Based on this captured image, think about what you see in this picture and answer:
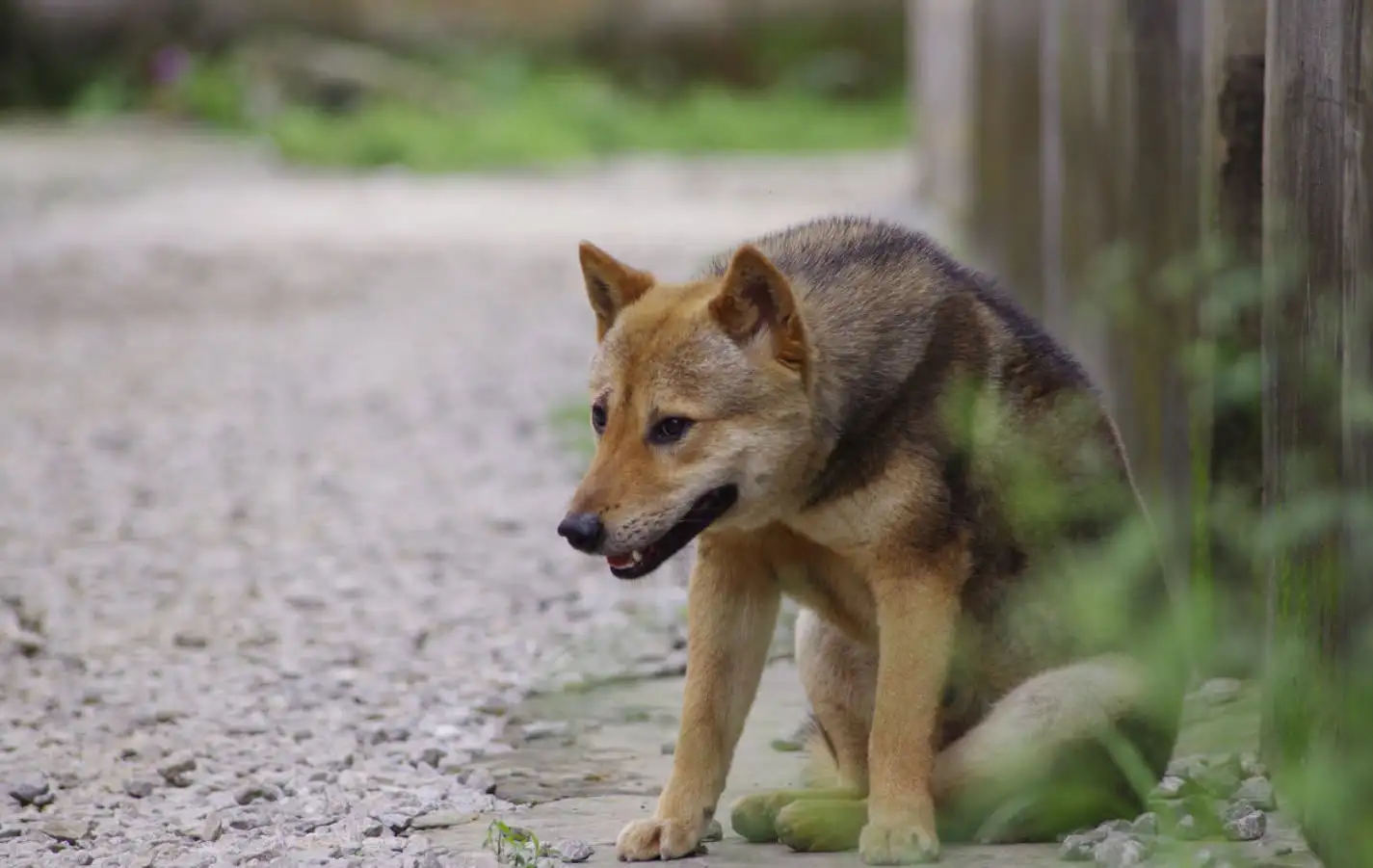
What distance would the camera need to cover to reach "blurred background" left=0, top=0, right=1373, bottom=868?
12.2 ft

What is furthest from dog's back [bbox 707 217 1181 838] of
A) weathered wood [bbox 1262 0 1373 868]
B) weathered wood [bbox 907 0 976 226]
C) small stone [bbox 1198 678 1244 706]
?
weathered wood [bbox 907 0 976 226]

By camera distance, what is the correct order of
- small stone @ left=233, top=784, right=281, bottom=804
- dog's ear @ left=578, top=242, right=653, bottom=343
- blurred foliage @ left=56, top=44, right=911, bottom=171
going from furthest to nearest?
1. blurred foliage @ left=56, top=44, right=911, bottom=171
2. small stone @ left=233, top=784, right=281, bottom=804
3. dog's ear @ left=578, top=242, right=653, bottom=343

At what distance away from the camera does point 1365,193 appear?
330cm

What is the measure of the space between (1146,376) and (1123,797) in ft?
5.77

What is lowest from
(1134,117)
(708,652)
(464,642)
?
(464,642)

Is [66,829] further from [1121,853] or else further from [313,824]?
[1121,853]

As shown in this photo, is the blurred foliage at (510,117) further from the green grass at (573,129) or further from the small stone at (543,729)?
the small stone at (543,729)

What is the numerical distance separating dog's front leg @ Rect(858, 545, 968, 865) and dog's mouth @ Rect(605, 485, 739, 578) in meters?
0.31

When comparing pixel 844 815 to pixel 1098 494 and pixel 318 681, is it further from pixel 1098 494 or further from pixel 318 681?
pixel 318 681

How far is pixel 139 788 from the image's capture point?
169 inches

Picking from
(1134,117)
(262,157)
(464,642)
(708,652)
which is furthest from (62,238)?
(708,652)

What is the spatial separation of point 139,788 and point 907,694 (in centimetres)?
172

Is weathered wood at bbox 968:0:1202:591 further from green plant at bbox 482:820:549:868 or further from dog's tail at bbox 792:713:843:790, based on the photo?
green plant at bbox 482:820:549:868

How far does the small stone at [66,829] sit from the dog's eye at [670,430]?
1411 mm
